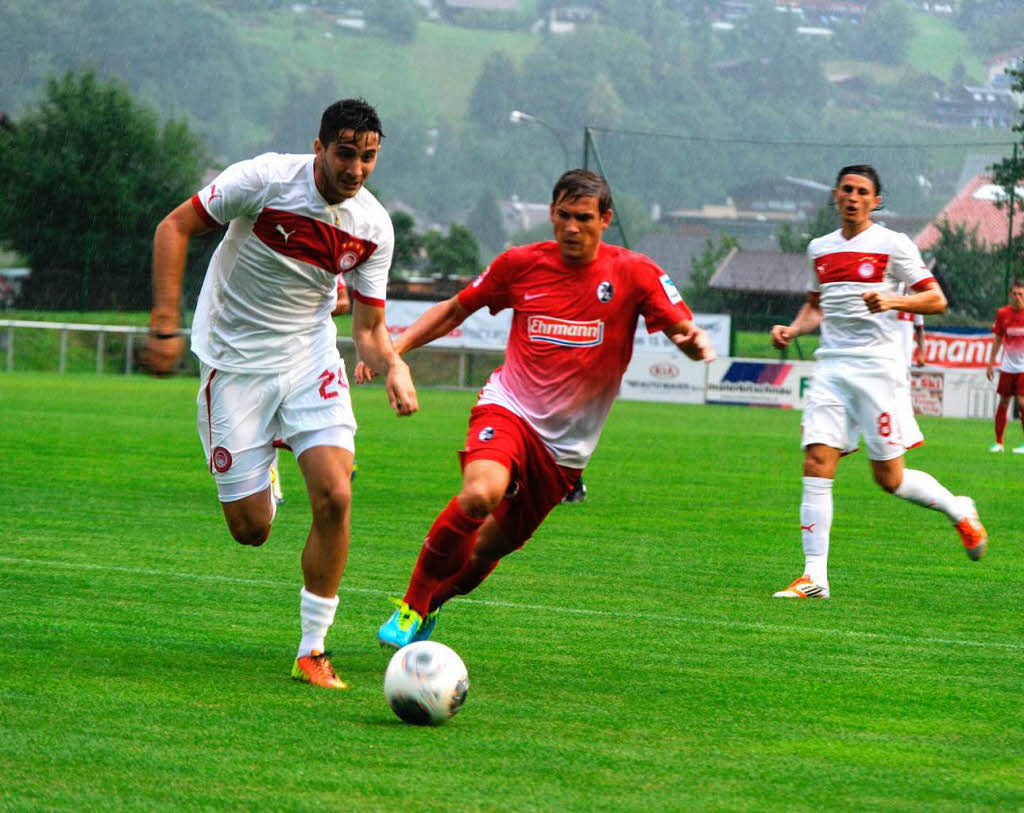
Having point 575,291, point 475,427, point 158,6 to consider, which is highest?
point 158,6

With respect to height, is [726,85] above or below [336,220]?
above

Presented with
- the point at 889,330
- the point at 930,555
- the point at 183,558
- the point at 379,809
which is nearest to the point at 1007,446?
the point at 930,555

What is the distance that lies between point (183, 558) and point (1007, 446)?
1834 cm

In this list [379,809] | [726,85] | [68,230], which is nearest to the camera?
[379,809]

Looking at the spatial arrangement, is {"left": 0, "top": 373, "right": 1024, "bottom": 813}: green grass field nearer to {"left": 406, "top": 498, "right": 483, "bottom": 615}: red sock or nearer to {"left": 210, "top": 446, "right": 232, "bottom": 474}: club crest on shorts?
{"left": 406, "top": 498, "right": 483, "bottom": 615}: red sock

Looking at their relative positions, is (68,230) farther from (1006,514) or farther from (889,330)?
(889,330)

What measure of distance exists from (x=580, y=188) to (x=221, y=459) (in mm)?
1827

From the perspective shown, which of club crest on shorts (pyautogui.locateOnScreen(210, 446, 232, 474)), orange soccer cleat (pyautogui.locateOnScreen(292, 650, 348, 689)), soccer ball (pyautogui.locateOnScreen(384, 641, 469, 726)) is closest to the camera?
soccer ball (pyautogui.locateOnScreen(384, 641, 469, 726))

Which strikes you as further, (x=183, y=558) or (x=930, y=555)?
(x=930, y=555)

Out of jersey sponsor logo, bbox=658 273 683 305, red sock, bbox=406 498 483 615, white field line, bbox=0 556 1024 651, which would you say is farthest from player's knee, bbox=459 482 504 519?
white field line, bbox=0 556 1024 651

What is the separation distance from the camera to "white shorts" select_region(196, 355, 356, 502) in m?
7.13

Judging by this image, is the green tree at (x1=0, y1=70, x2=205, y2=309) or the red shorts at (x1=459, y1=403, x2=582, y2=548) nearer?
the red shorts at (x1=459, y1=403, x2=582, y2=548)

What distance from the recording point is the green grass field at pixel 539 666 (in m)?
5.12

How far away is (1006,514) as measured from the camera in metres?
15.4
